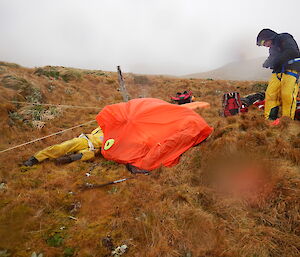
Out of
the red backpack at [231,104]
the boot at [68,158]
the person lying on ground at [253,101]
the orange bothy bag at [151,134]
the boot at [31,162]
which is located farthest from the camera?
the person lying on ground at [253,101]

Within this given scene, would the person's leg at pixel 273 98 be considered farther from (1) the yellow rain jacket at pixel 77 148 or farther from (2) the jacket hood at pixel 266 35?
(1) the yellow rain jacket at pixel 77 148

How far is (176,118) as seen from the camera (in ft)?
15.2

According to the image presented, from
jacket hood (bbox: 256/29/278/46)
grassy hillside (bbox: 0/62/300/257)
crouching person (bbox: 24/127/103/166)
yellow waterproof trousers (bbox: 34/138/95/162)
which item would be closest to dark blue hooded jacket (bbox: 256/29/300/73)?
jacket hood (bbox: 256/29/278/46)

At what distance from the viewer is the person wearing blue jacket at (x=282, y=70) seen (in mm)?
4605

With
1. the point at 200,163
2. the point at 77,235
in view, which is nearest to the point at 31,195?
the point at 77,235

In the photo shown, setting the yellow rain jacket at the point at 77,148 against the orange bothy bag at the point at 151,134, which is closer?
the orange bothy bag at the point at 151,134

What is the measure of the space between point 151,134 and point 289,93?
3330 millimetres

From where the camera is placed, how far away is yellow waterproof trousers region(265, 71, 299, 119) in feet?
15.2

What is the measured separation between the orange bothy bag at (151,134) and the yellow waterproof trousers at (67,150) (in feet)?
1.45

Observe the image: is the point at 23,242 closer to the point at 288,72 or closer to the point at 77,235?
the point at 77,235

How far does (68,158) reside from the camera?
186 inches

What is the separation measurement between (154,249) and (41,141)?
17.3 ft

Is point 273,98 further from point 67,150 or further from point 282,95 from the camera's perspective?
point 67,150

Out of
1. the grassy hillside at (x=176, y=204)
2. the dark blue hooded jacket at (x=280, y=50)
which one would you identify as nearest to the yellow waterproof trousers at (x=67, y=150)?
the grassy hillside at (x=176, y=204)
